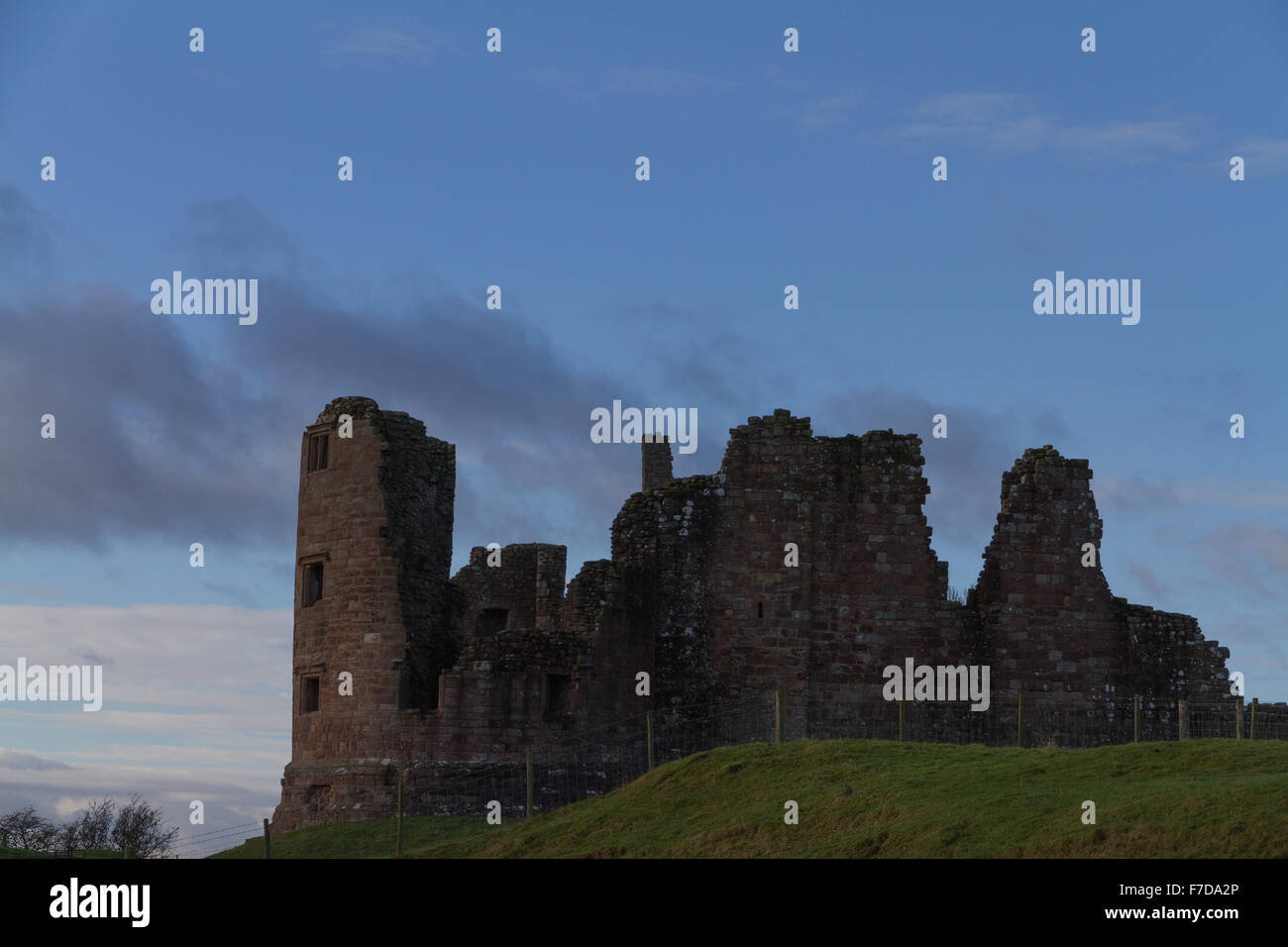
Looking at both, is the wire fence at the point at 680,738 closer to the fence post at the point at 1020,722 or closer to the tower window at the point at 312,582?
the fence post at the point at 1020,722

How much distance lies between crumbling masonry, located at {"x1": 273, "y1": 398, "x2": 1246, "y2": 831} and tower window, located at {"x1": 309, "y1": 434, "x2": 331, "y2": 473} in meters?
0.05

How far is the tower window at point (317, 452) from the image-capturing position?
43.8 m

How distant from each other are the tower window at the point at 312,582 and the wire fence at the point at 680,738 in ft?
16.3

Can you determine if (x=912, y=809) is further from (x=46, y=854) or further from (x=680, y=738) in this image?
(x=46, y=854)

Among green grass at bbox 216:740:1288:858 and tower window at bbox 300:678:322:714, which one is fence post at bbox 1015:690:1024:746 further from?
tower window at bbox 300:678:322:714

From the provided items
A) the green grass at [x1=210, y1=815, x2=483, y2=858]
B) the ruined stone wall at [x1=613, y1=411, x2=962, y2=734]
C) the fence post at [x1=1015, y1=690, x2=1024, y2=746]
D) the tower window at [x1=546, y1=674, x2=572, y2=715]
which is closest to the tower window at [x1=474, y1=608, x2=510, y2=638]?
the ruined stone wall at [x1=613, y1=411, x2=962, y2=734]

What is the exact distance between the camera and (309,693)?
4341 centimetres

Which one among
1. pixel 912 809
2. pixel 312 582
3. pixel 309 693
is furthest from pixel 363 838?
pixel 912 809

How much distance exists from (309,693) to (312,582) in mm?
2525

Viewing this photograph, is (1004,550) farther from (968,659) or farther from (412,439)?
(412,439)

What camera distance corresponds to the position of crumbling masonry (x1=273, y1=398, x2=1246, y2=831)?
42125 mm

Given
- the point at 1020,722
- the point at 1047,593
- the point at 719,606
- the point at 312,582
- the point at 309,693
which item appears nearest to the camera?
the point at 1020,722

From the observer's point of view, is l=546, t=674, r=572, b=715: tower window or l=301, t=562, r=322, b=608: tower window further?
l=301, t=562, r=322, b=608: tower window

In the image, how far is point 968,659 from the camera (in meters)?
45.5
